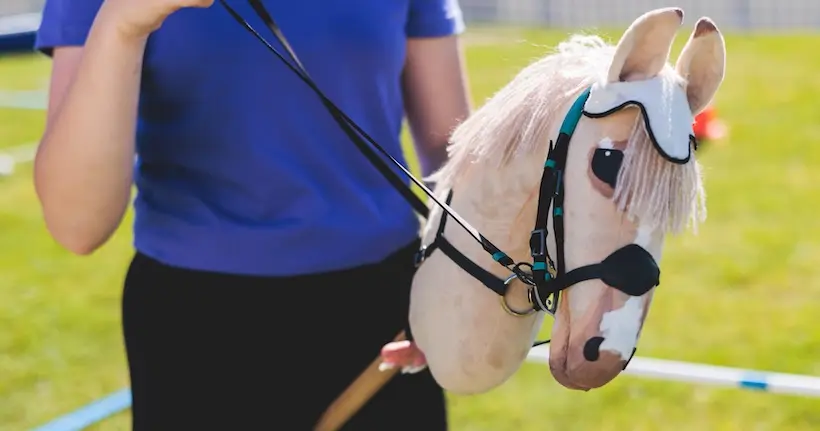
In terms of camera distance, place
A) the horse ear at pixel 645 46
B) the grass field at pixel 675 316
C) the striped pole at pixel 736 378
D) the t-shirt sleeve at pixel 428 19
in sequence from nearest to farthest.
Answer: the horse ear at pixel 645 46
the t-shirt sleeve at pixel 428 19
the striped pole at pixel 736 378
the grass field at pixel 675 316

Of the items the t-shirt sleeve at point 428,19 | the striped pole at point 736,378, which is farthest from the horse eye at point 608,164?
the striped pole at point 736,378

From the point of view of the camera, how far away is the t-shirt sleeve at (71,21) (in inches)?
46.4

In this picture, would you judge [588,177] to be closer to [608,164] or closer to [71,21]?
[608,164]

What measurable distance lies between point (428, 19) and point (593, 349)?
24.4 inches

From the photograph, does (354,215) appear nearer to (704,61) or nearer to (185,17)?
(185,17)

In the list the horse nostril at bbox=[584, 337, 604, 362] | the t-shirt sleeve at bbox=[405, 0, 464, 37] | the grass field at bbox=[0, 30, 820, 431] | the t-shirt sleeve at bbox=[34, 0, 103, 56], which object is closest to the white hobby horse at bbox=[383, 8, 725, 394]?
the horse nostril at bbox=[584, 337, 604, 362]

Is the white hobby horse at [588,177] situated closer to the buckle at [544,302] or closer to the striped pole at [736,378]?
the buckle at [544,302]

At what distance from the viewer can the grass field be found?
2.87 meters

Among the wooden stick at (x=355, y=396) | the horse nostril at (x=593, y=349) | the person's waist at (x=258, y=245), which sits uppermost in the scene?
the horse nostril at (x=593, y=349)

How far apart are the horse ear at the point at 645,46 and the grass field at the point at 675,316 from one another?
18 centimetres

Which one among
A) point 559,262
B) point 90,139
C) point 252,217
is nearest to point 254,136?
point 252,217

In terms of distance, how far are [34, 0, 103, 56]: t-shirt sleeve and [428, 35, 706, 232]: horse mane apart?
0.44 m

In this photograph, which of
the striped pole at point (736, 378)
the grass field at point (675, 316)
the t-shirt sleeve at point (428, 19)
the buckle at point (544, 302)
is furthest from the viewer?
the grass field at point (675, 316)

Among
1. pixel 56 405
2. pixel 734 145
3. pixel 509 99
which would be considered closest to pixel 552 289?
pixel 509 99
